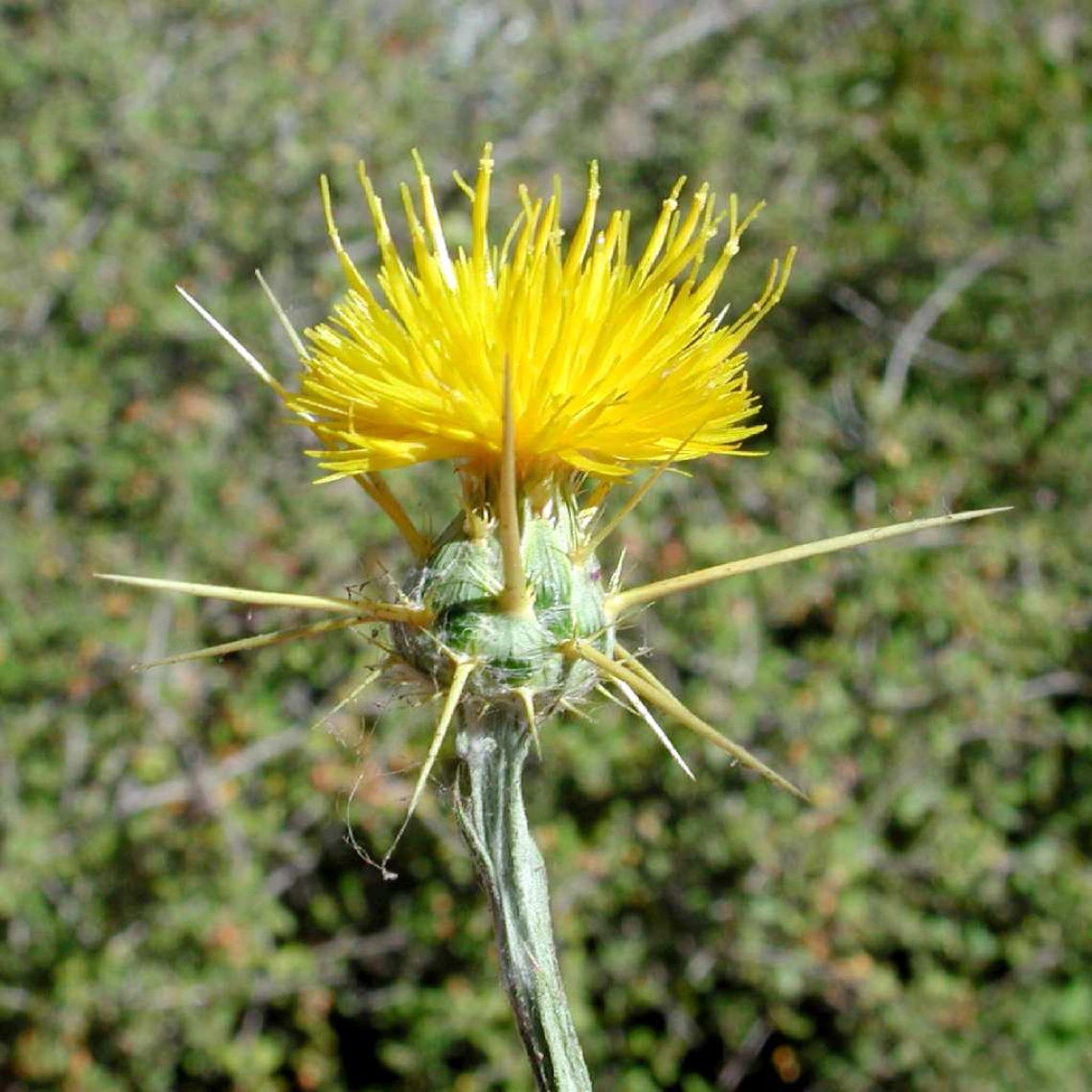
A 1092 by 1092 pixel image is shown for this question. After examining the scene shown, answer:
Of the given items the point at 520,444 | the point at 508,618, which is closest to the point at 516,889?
the point at 508,618

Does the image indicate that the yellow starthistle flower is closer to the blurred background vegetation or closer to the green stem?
the green stem

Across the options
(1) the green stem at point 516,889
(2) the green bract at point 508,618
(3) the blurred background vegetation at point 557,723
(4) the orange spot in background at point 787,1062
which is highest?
(3) the blurred background vegetation at point 557,723

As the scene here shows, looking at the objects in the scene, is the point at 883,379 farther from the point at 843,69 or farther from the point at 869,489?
the point at 843,69

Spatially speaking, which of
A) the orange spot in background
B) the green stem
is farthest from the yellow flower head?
the orange spot in background

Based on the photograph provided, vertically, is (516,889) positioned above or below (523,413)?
below

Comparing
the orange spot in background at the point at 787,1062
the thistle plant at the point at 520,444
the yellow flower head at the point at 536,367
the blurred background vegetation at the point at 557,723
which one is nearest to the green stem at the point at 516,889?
the thistle plant at the point at 520,444

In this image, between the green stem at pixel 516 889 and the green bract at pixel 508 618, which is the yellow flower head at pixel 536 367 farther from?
the green stem at pixel 516 889

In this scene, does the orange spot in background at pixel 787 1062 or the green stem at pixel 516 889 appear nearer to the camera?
the green stem at pixel 516 889

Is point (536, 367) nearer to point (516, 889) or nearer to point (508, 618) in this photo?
point (508, 618)

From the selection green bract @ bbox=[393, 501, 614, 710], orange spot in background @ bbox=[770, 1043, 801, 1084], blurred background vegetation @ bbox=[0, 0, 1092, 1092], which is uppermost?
blurred background vegetation @ bbox=[0, 0, 1092, 1092]
